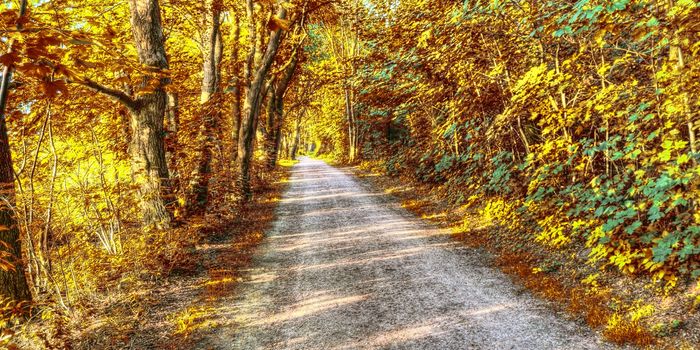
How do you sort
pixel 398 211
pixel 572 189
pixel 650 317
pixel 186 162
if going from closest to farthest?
pixel 650 317
pixel 572 189
pixel 186 162
pixel 398 211

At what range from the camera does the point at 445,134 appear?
31.3ft

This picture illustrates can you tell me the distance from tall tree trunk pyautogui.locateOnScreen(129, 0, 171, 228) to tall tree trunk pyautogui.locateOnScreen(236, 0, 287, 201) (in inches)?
223

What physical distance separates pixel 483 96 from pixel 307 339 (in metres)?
7.79

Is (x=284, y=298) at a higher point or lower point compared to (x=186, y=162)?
lower

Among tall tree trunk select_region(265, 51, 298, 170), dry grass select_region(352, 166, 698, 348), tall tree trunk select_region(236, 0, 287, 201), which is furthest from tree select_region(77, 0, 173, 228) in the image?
tall tree trunk select_region(265, 51, 298, 170)

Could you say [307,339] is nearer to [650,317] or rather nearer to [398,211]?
[650,317]

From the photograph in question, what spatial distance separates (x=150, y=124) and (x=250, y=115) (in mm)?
6488

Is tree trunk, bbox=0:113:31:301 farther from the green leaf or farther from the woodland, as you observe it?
the green leaf

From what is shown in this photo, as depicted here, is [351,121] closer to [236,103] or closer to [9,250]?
[236,103]

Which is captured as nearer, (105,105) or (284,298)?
(284,298)

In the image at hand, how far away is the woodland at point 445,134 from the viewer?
511 cm

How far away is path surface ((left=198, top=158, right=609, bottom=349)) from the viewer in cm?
527

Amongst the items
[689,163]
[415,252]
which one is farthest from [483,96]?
[689,163]

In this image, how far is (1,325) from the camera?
5629mm
